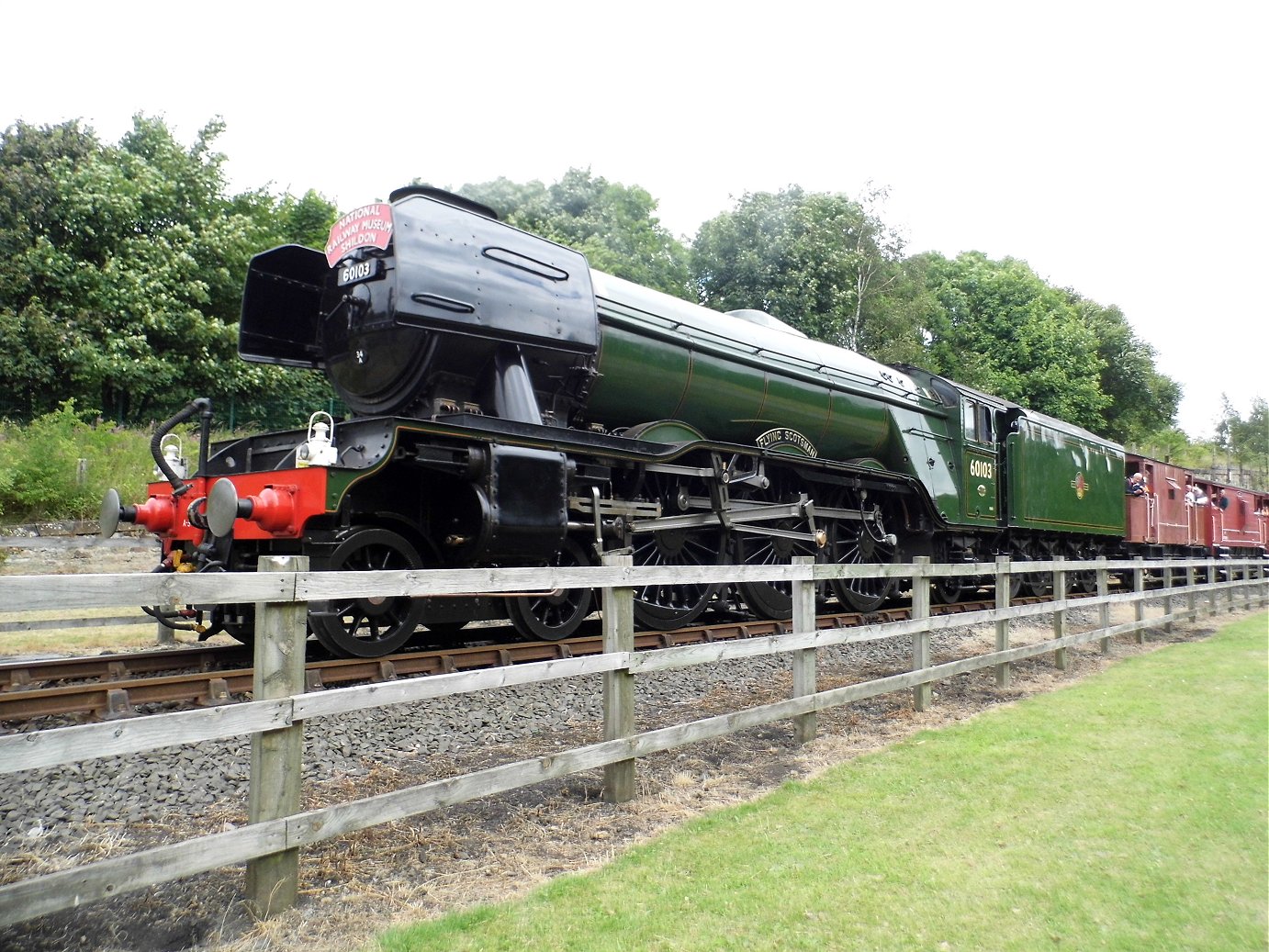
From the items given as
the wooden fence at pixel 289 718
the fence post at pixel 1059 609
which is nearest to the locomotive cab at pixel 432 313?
the wooden fence at pixel 289 718

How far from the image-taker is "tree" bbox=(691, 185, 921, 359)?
29.0 meters

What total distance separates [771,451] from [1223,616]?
985 cm

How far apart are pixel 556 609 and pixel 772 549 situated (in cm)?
303

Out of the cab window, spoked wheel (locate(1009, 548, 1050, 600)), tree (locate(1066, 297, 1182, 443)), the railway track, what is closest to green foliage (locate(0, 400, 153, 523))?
the railway track

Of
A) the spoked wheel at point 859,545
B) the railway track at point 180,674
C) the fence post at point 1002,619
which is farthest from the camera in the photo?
the spoked wheel at point 859,545

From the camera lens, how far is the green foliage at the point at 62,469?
48.1 ft

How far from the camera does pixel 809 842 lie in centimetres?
348

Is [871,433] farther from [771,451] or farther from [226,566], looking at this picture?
[226,566]

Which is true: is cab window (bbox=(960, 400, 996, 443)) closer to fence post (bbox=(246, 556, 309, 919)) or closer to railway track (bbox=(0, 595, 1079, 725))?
railway track (bbox=(0, 595, 1079, 725))

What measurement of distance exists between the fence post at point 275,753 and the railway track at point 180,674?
8.47 ft

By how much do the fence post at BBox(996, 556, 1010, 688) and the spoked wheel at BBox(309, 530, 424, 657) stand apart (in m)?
4.65

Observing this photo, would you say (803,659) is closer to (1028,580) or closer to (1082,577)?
(1028,580)

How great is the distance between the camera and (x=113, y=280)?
18.9 m

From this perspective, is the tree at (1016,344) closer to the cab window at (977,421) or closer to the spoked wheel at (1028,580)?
the spoked wheel at (1028,580)
